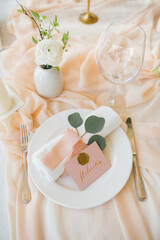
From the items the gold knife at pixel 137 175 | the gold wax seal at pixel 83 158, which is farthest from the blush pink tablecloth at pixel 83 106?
the gold wax seal at pixel 83 158

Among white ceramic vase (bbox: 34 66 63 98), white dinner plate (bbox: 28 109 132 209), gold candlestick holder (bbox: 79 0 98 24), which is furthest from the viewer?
gold candlestick holder (bbox: 79 0 98 24)

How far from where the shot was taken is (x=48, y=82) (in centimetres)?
63

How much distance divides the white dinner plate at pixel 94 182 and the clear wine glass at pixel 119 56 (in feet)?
0.58

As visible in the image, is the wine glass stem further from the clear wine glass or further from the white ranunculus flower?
the white ranunculus flower

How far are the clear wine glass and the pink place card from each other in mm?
241

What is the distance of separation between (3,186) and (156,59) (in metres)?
0.70

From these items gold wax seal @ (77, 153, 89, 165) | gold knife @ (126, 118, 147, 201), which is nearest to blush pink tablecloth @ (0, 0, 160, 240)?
gold knife @ (126, 118, 147, 201)

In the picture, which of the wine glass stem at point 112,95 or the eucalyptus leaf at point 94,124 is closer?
the eucalyptus leaf at point 94,124

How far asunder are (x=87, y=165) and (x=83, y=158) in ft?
0.07

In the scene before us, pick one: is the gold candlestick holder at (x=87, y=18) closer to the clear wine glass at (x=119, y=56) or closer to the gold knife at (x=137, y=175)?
the clear wine glass at (x=119, y=56)

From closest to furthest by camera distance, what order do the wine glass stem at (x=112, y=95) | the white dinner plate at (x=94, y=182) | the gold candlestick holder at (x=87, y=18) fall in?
1. the white dinner plate at (x=94, y=182)
2. the wine glass stem at (x=112, y=95)
3. the gold candlestick holder at (x=87, y=18)

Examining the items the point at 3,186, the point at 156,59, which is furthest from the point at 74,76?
the point at 3,186

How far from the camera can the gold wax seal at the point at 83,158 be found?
0.51 m

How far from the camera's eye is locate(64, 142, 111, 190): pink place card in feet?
1.63
